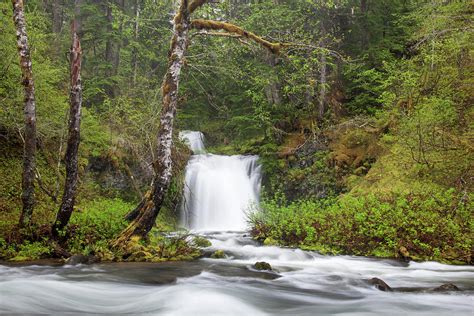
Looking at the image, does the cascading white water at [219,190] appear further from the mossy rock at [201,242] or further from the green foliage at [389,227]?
the mossy rock at [201,242]

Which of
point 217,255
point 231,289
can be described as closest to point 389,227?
point 217,255

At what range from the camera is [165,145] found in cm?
859

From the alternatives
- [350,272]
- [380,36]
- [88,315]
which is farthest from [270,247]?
[380,36]

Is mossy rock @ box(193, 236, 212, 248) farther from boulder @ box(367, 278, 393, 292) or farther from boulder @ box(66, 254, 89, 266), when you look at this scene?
boulder @ box(367, 278, 393, 292)

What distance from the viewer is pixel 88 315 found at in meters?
5.11

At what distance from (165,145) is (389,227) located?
617cm

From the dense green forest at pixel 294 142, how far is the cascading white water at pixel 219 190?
984mm

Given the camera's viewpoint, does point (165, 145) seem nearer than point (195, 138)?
Yes

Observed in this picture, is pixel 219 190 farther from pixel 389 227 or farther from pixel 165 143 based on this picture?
pixel 165 143

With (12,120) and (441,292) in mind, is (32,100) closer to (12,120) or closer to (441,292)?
(12,120)

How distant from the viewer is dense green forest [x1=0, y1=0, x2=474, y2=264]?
954 centimetres

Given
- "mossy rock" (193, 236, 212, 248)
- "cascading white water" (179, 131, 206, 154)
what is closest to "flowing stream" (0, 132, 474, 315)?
"mossy rock" (193, 236, 212, 248)

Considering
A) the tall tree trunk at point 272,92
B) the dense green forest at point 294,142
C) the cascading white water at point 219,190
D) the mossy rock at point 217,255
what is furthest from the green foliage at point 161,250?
the tall tree trunk at point 272,92

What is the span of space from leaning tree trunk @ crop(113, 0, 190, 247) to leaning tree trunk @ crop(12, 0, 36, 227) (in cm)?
218
